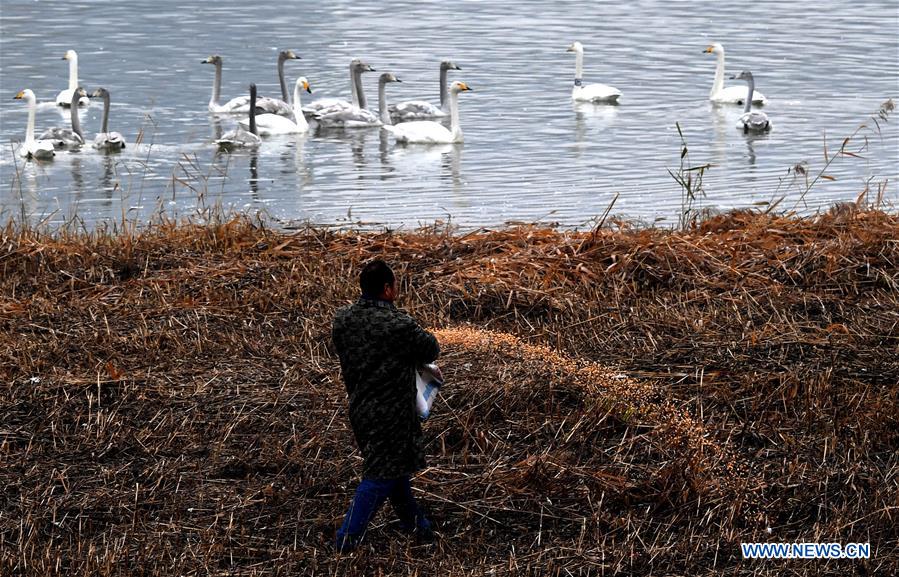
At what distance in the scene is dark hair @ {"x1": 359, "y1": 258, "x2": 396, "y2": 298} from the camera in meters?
5.16

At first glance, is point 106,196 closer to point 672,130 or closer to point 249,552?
point 672,130

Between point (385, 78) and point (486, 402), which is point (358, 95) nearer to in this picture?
point (385, 78)

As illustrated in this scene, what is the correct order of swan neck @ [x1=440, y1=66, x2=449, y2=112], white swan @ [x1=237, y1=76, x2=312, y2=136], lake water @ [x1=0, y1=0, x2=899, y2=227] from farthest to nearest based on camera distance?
1. swan neck @ [x1=440, y1=66, x2=449, y2=112]
2. white swan @ [x1=237, y1=76, x2=312, y2=136]
3. lake water @ [x1=0, y1=0, x2=899, y2=227]

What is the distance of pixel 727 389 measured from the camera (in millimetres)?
6570

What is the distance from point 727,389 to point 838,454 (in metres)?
0.77

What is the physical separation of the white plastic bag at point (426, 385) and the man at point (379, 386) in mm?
29

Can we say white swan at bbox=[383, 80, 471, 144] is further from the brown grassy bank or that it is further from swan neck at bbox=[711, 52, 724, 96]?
the brown grassy bank

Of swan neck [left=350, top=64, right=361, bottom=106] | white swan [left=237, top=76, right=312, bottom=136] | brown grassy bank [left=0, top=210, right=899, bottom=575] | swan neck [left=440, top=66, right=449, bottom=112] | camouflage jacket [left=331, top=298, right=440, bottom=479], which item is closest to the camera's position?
camouflage jacket [left=331, top=298, right=440, bottom=479]

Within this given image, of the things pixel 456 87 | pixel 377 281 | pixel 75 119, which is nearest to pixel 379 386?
pixel 377 281

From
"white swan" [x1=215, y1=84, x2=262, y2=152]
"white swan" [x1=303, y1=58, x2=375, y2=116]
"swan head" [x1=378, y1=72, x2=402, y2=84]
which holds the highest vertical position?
"swan head" [x1=378, y1=72, x2=402, y2=84]

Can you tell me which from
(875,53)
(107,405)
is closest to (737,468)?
(107,405)

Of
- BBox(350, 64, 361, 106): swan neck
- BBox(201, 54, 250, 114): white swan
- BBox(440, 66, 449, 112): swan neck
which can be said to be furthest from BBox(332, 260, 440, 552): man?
BBox(440, 66, 449, 112): swan neck

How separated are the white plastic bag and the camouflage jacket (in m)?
0.03

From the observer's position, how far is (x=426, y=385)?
5.26m
